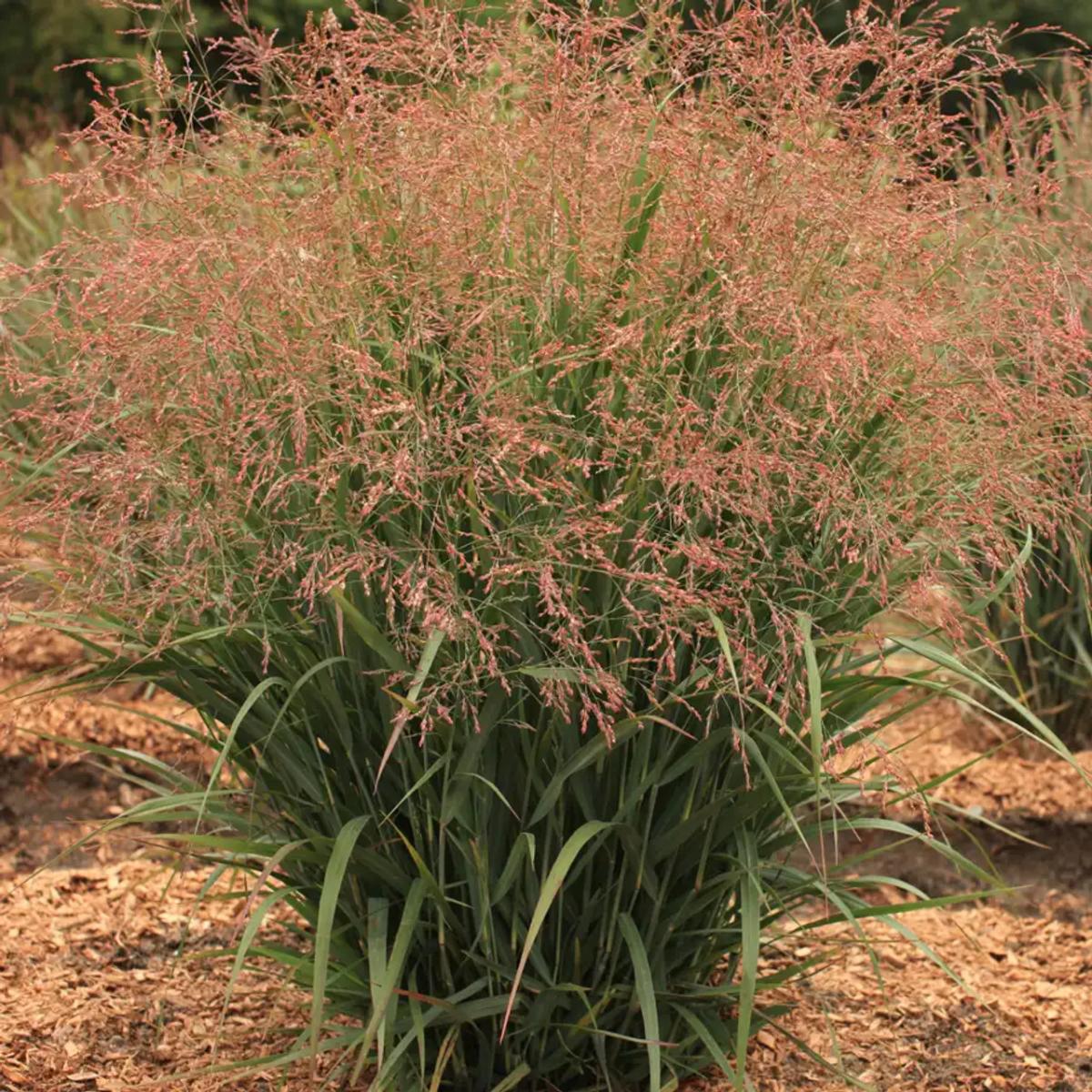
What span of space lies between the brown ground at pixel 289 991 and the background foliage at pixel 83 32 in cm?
708

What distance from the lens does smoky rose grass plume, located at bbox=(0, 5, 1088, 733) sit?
2.13 meters

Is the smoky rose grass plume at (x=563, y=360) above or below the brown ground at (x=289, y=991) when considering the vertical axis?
above

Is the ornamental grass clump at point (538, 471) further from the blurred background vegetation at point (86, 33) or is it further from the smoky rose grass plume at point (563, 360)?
the blurred background vegetation at point (86, 33)

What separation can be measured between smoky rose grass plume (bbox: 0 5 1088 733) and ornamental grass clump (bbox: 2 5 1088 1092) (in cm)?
1

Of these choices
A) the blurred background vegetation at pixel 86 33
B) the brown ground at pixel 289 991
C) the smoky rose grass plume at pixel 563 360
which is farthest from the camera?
the blurred background vegetation at pixel 86 33

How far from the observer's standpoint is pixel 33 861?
14.0 feet

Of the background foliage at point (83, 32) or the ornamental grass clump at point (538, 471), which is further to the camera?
the background foliage at point (83, 32)

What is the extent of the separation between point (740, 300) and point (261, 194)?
32.9 inches

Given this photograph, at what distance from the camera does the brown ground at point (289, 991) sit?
2885 mm

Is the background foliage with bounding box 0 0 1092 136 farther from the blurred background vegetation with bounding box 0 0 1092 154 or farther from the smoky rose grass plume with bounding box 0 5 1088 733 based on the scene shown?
the smoky rose grass plume with bounding box 0 5 1088 733

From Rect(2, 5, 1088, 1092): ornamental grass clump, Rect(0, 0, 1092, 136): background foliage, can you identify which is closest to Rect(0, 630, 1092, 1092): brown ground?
Rect(2, 5, 1088, 1092): ornamental grass clump

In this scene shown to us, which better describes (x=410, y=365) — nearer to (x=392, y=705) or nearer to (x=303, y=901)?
(x=392, y=705)

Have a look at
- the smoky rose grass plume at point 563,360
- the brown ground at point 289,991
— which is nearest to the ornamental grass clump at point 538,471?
the smoky rose grass plume at point 563,360

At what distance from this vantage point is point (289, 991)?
3.06 metres
